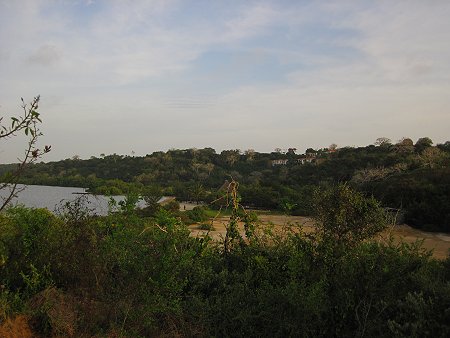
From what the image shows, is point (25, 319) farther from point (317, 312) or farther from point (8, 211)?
point (317, 312)

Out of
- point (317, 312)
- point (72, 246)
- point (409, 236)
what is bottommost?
point (409, 236)

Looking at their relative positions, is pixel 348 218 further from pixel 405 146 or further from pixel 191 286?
pixel 405 146

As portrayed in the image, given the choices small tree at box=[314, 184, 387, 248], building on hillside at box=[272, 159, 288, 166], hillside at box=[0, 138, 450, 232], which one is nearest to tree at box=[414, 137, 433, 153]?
hillside at box=[0, 138, 450, 232]

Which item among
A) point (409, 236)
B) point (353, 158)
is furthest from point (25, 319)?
point (353, 158)

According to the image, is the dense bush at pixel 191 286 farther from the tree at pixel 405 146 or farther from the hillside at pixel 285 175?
the tree at pixel 405 146

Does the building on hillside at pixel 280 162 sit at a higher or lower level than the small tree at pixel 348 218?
higher

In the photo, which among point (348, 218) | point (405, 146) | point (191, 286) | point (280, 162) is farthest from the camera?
point (280, 162)

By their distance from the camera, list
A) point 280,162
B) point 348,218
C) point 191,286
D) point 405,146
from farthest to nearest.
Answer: point 280,162 → point 405,146 → point 348,218 → point 191,286

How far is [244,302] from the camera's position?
4.94 metres

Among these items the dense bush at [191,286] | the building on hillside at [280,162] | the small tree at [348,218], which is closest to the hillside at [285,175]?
the building on hillside at [280,162]

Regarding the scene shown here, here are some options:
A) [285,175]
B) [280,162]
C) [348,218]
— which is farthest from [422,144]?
[348,218]

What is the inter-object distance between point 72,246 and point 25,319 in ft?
4.15

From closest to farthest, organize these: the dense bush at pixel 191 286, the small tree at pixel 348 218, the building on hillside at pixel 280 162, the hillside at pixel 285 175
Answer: the dense bush at pixel 191 286 < the small tree at pixel 348 218 < the hillside at pixel 285 175 < the building on hillside at pixel 280 162

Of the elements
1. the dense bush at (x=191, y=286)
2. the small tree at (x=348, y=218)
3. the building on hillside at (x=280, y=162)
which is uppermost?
the building on hillside at (x=280, y=162)
